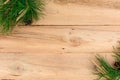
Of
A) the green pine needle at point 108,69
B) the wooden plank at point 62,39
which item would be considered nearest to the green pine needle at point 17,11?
→ the wooden plank at point 62,39

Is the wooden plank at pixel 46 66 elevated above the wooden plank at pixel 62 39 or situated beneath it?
situated beneath

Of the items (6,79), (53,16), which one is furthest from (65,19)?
(6,79)

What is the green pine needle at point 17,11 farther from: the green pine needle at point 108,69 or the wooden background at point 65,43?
the green pine needle at point 108,69

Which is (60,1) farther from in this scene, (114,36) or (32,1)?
(114,36)

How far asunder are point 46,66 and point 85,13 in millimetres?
202

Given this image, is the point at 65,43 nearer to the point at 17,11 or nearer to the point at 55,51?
the point at 55,51

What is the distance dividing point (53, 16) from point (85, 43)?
0.42 feet

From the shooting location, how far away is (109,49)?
940 mm

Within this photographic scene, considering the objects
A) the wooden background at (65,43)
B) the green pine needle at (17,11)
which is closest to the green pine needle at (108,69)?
the wooden background at (65,43)

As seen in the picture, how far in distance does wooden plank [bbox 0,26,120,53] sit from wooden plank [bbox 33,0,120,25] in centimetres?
2

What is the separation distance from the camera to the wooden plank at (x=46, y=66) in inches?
36.9

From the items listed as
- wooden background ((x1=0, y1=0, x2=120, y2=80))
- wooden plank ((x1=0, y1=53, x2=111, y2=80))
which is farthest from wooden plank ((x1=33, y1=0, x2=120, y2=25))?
wooden plank ((x1=0, y1=53, x2=111, y2=80))

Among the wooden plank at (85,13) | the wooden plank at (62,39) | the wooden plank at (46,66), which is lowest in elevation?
the wooden plank at (46,66)

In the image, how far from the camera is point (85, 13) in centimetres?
94
